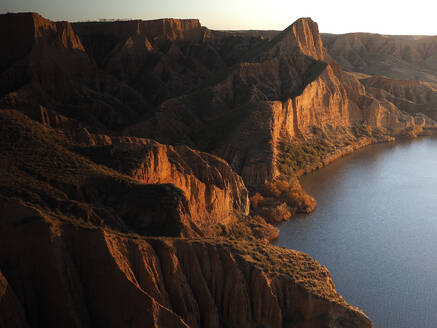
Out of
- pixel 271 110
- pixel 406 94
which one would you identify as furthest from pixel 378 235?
pixel 406 94

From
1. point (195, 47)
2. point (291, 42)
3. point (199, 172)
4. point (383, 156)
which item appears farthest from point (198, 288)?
point (195, 47)

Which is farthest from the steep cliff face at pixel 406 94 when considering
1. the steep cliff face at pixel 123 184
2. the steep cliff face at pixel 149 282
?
the steep cliff face at pixel 149 282

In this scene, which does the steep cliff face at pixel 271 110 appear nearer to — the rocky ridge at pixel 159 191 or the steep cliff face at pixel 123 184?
the rocky ridge at pixel 159 191

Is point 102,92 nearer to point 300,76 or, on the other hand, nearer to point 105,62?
point 105,62

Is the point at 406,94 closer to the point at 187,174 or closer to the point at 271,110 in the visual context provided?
the point at 271,110

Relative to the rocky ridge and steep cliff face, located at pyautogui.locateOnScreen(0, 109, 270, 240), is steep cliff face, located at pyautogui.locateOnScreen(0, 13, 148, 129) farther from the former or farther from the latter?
steep cliff face, located at pyautogui.locateOnScreen(0, 109, 270, 240)

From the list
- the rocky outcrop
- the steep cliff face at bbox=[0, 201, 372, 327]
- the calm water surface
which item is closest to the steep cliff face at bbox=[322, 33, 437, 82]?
the calm water surface
